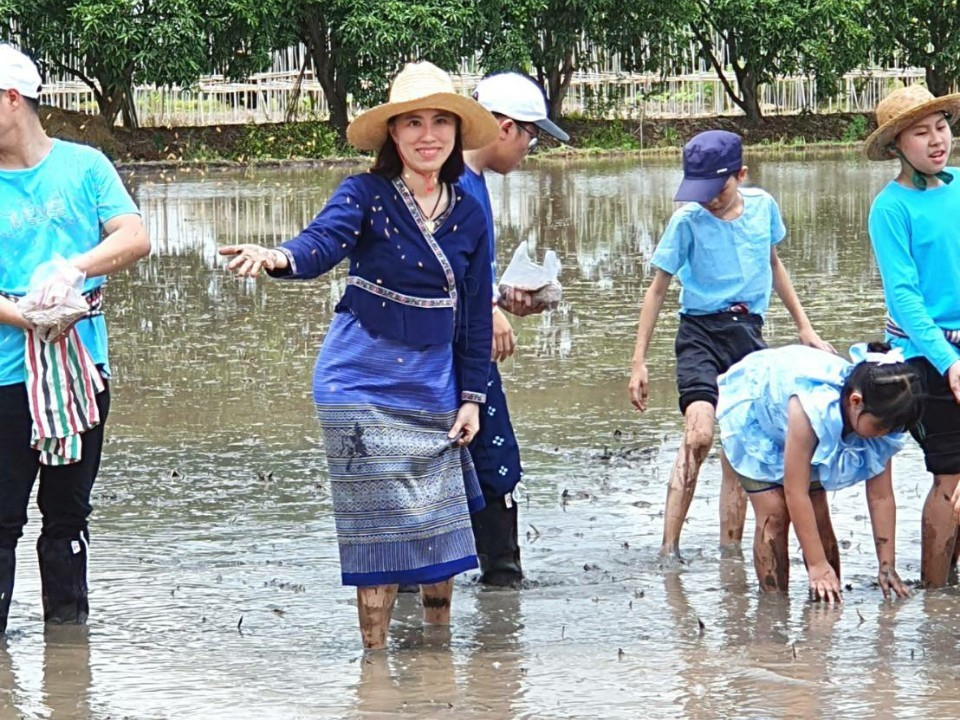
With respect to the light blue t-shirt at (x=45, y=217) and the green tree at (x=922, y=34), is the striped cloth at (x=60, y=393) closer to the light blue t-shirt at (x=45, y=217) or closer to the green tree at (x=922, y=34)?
the light blue t-shirt at (x=45, y=217)

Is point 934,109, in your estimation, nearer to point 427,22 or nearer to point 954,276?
point 954,276

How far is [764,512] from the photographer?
200 inches

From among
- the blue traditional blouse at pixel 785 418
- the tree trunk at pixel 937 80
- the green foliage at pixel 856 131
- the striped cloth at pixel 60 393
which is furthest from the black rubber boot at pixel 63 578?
the tree trunk at pixel 937 80

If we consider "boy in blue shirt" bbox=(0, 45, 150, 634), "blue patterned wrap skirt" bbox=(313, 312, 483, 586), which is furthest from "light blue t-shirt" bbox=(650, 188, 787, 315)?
"boy in blue shirt" bbox=(0, 45, 150, 634)

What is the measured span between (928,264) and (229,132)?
69.7ft

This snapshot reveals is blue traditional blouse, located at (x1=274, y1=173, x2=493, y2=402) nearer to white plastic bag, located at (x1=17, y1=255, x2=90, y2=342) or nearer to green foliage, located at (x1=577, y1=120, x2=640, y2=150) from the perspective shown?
white plastic bag, located at (x1=17, y1=255, x2=90, y2=342)

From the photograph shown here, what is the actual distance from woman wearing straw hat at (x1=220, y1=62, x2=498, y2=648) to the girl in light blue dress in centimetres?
100

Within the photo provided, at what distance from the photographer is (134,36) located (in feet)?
74.8

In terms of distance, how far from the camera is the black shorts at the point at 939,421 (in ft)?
16.8

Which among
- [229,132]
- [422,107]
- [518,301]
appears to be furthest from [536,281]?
[229,132]

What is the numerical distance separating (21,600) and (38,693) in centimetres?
99

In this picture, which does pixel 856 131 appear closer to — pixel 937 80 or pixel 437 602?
pixel 937 80

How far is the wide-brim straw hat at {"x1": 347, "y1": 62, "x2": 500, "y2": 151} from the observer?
445cm

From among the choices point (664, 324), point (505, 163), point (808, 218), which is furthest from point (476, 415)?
point (808, 218)
